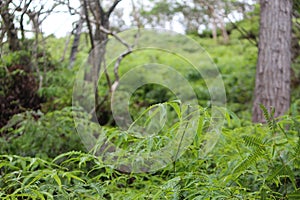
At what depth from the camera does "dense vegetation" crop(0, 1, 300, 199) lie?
1.56 metres

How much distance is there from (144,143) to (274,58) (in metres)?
2.78

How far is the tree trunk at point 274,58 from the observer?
13.2ft

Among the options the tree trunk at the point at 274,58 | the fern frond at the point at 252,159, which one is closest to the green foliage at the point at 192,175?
the fern frond at the point at 252,159

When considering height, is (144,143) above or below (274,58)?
below

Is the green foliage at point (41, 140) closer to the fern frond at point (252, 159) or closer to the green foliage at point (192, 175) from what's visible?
the green foliage at point (192, 175)

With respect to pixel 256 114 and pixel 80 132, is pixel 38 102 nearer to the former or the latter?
pixel 80 132

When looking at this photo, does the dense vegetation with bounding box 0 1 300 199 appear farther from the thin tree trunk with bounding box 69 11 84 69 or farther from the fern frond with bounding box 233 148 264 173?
the thin tree trunk with bounding box 69 11 84 69

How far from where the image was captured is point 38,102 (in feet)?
14.0

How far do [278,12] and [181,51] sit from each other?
1089 mm

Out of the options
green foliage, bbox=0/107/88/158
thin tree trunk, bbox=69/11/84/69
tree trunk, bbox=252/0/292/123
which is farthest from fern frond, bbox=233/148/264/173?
thin tree trunk, bbox=69/11/84/69

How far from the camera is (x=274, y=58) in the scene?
4.12 metres

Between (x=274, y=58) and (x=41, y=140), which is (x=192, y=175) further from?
(x=274, y=58)

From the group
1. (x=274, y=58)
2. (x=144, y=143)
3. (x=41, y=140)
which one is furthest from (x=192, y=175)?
(x=274, y=58)

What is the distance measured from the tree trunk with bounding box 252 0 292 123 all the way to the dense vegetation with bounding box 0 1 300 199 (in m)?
0.21
